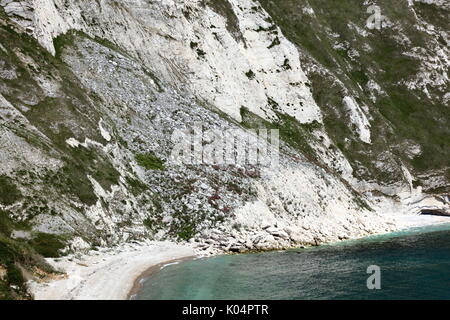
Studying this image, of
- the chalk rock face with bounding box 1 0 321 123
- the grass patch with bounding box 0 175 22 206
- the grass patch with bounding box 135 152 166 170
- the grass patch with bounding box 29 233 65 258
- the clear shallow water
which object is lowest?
the clear shallow water

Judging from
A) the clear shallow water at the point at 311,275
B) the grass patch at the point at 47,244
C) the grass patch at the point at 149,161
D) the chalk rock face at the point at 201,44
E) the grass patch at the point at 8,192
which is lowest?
the clear shallow water at the point at 311,275

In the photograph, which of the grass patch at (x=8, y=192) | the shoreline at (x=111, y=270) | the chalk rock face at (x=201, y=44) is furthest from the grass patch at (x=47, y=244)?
the chalk rock face at (x=201, y=44)

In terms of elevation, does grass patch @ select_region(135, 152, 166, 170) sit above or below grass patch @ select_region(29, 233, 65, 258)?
above

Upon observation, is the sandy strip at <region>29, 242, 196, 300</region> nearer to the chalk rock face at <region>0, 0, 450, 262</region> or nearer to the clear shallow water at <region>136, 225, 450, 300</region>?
the clear shallow water at <region>136, 225, 450, 300</region>

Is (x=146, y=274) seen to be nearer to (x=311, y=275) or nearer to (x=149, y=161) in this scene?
(x=311, y=275)

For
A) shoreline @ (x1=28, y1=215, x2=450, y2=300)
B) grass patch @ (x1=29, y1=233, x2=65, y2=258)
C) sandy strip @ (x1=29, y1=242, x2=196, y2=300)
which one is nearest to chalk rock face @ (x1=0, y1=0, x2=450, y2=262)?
grass patch @ (x1=29, y1=233, x2=65, y2=258)

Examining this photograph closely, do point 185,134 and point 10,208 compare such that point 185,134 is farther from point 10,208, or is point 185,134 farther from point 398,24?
point 398,24

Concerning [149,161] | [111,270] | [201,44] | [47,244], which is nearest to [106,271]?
[111,270]

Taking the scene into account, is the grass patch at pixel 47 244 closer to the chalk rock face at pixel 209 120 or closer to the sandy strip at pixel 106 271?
the chalk rock face at pixel 209 120
